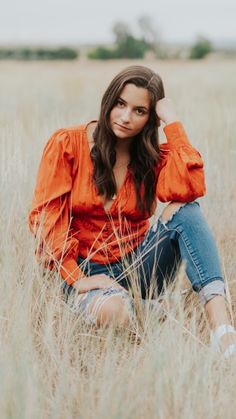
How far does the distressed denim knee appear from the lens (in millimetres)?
2176

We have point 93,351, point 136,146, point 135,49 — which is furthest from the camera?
point 135,49

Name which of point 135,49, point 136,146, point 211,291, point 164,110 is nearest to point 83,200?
point 136,146

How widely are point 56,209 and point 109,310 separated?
1.25 ft

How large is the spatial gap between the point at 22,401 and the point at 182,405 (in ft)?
1.18

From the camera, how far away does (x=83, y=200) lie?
2289 millimetres

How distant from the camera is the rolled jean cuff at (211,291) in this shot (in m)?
2.15

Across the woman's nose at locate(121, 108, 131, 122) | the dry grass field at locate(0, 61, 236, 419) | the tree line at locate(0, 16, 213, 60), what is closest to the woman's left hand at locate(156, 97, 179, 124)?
the woman's nose at locate(121, 108, 131, 122)

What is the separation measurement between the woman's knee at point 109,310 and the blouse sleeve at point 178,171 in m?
0.41

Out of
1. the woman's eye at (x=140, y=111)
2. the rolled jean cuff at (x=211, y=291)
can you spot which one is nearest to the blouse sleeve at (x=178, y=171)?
the woman's eye at (x=140, y=111)

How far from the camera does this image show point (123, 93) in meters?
2.22

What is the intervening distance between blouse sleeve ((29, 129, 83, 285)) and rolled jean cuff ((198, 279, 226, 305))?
391 millimetres

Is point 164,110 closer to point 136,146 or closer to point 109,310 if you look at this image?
point 136,146

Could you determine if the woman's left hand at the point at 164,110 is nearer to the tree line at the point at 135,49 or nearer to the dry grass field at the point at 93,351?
the dry grass field at the point at 93,351

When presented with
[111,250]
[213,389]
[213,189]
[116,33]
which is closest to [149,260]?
[111,250]
